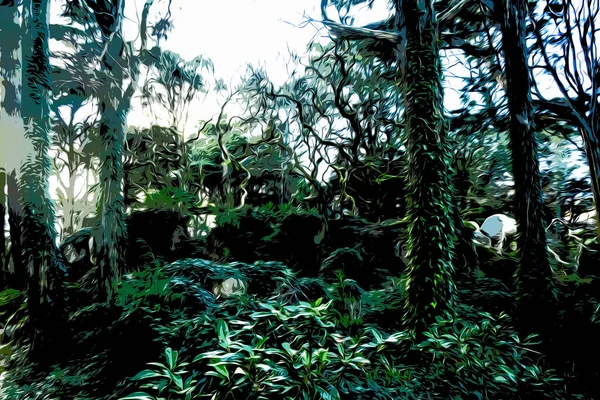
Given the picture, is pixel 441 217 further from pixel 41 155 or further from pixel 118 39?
pixel 118 39

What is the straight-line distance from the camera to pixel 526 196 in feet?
13.8

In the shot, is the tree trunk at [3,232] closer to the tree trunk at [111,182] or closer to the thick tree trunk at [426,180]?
the tree trunk at [111,182]

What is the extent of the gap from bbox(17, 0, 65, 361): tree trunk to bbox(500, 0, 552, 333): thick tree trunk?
16.5ft

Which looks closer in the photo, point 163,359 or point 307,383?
point 307,383

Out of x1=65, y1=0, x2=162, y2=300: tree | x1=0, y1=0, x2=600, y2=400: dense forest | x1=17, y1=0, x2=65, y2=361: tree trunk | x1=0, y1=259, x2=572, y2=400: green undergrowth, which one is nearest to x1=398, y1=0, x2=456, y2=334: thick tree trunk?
x1=0, y1=0, x2=600, y2=400: dense forest

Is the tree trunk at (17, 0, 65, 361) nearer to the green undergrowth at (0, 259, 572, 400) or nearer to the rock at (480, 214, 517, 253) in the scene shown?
the green undergrowth at (0, 259, 572, 400)

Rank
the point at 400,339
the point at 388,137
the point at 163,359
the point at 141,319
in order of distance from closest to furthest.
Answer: the point at 163,359, the point at 400,339, the point at 141,319, the point at 388,137

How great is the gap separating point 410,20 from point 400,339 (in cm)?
304

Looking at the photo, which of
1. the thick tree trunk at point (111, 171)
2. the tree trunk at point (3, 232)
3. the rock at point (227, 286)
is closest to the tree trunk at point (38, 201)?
the tree trunk at point (3, 232)

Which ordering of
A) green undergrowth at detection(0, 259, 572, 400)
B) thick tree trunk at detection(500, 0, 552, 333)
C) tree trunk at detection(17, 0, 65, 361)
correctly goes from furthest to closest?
tree trunk at detection(17, 0, 65, 361) → thick tree trunk at detection(500, 0, 552, 333) → green undergrowth at detection(0, 259, 572, 400)

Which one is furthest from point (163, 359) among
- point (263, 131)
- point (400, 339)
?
point (263, 131)

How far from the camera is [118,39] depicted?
608cm

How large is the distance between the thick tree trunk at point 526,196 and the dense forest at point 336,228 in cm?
2

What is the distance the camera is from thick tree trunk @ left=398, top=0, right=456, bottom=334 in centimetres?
356
